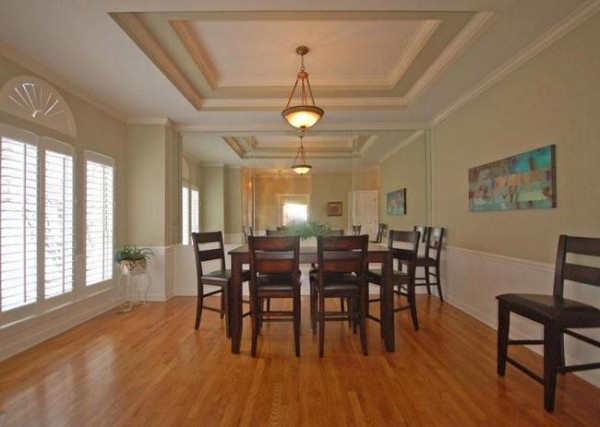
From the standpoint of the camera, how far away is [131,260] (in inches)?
153

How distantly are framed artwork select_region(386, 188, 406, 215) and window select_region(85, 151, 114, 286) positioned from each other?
14.1 feet

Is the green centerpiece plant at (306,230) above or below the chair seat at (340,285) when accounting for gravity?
above

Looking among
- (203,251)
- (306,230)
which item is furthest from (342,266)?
(203,251)

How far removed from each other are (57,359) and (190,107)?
10.0ft

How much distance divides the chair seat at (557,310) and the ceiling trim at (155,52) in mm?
3514

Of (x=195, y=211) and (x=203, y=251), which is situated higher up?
(x=195, y=211)

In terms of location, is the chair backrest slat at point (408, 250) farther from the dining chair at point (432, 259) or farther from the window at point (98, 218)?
the window at point (98, 218)

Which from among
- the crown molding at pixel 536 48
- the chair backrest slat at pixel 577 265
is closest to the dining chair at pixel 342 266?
the chair backrest slat at pixel 577 265

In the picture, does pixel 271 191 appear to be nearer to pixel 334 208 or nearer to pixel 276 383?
pixel 334 208

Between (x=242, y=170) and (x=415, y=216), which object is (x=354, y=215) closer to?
(x=415, y=216)

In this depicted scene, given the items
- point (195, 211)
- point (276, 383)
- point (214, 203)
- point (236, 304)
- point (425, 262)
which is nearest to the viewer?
point (276, 383)

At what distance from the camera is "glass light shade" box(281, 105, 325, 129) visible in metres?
2.91

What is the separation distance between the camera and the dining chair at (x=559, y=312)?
1.84m

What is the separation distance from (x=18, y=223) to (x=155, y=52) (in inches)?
76.2
